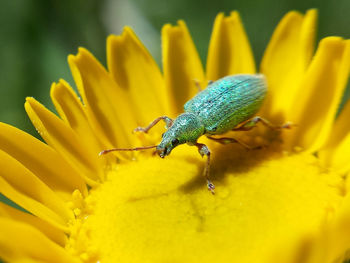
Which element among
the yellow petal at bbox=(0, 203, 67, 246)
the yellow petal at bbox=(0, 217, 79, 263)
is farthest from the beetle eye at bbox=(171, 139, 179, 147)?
the yellow petal at bbox=(0, 217, 79, 263)

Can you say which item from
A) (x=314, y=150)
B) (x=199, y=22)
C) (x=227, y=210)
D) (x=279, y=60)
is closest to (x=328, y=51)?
(x=279, y=60)

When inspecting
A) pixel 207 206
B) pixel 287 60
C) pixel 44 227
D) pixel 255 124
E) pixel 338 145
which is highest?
pixel 287 60

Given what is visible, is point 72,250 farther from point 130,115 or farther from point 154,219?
point 130,115

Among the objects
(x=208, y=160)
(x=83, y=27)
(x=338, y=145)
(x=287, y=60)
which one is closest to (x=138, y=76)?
(x=208, y=160)

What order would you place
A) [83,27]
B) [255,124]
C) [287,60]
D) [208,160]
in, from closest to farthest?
[208,160]
[255,124]
[287,60]
[83,27]

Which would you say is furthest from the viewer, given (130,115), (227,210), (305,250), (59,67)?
(59,67)

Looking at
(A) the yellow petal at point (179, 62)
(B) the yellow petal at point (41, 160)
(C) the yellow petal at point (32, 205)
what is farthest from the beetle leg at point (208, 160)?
(C) the yellow petal at point (32, 205)

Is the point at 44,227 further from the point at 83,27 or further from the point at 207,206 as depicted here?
the point at 83,27
